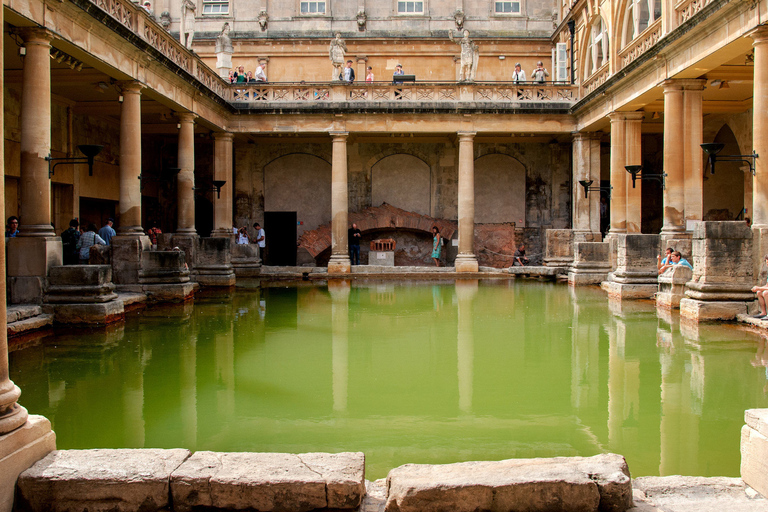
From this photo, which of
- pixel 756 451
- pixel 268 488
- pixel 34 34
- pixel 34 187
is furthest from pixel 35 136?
pixel 756 451

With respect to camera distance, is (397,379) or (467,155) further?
(467,155)

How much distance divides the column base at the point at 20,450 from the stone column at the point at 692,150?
13818 mm

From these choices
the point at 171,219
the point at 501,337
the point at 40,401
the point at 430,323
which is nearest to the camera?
the point at 40,401

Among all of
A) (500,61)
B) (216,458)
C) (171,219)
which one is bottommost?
(216,458)

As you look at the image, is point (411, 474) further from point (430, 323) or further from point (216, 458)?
point (430, 323)

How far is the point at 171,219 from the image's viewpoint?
2609 cm

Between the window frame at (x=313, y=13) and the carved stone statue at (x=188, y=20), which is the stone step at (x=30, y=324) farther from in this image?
the window frame at (x=313, y=13)

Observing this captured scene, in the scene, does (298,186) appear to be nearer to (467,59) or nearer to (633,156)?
(467,59)

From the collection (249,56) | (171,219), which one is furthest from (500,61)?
(171,219)

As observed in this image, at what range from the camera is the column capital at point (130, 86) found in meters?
13.7

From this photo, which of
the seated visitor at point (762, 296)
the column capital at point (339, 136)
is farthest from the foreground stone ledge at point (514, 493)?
the column capital at point (339, 136)

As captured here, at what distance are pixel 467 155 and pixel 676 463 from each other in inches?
707

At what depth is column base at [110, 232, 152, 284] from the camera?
43.1 feet

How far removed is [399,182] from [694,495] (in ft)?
76.6
